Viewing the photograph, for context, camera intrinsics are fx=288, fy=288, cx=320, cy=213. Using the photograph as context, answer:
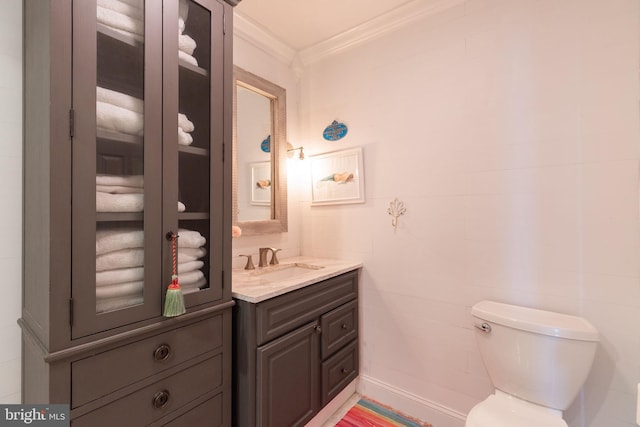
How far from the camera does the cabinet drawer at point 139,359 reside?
89 cm

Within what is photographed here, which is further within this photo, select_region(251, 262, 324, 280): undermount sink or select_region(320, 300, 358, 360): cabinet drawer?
select_region(251, 262, 324, 280): undermount sink

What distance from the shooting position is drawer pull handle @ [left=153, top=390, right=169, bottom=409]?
Result: 3.41ft

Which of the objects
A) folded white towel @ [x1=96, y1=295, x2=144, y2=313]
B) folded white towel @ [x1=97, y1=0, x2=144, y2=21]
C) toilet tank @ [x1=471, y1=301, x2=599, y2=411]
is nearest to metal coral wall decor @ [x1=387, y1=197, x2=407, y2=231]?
toilet tank @ [x1=471, y1=301, x2=599, y2=411]

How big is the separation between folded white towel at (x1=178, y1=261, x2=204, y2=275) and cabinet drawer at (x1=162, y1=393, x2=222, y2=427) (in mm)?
552

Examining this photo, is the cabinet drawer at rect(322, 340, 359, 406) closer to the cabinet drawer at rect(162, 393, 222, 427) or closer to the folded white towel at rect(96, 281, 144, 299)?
the cabinet drawer at rect(162, 393, 222, 427)

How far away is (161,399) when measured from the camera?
1.06m

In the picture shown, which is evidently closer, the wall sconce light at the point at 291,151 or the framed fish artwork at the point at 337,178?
the framed fish artwork at the point at 337,178

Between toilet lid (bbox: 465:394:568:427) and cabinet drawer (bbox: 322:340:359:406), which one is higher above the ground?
toilet lid (bbox: 465:394:568:427)

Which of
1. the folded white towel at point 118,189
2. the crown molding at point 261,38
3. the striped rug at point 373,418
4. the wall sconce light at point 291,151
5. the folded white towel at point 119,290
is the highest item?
the crown molding at point 261,38

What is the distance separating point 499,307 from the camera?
145cm

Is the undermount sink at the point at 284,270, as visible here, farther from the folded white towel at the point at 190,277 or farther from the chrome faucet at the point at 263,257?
the folded white towel at the point at 190,277

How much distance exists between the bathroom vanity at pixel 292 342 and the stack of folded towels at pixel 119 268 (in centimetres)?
43

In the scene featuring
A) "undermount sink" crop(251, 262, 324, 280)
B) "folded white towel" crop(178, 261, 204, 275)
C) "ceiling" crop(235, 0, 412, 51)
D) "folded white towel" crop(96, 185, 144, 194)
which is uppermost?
"ceiling" crop(235, 0, 412, 51)

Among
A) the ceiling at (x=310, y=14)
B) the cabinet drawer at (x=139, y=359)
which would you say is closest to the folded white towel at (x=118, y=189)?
the cabinet drawer at (x=139, y=359)
